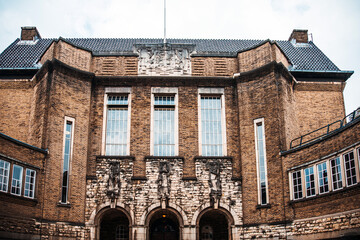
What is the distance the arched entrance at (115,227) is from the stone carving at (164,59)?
26.2ft

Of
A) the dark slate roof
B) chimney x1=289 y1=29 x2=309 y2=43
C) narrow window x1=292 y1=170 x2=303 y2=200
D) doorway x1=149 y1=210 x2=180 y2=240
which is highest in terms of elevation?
chimney x1=289 y1=29 x2=309 y2=43

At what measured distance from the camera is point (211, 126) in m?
26.2

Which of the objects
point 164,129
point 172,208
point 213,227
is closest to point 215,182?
point 172,208

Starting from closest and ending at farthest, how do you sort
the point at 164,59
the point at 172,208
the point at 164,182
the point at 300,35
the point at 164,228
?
1. the point at 172,208
2. the point at 164,182
3. the point at 164,228
4. the point at 164,59
5. the point at 300,35

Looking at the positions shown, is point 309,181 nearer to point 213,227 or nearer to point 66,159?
point 213,227

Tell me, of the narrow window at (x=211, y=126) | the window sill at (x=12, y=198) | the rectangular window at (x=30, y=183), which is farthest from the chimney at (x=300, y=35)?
the window sill at (x=12, y=198)

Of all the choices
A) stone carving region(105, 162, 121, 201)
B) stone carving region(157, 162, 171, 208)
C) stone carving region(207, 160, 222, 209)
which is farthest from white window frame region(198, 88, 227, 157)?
stone carving region(105, 162, 121, 201)

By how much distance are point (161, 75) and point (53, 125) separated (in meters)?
6.52

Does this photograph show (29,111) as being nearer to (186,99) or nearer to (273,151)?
(186,99)

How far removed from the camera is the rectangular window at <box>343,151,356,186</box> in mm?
19141

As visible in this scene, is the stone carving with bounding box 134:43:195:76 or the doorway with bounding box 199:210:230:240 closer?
the doorway with bounding box 199:210:230:240

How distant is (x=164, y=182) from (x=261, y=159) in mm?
5059

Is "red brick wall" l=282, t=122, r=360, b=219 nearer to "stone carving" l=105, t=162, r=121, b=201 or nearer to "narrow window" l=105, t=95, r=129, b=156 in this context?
"stone carving" l=105, t=162, r=121, b=201

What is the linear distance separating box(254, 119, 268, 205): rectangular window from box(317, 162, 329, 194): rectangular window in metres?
3.32
